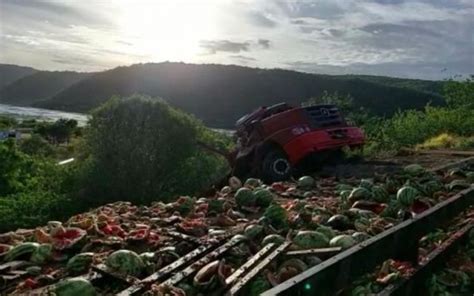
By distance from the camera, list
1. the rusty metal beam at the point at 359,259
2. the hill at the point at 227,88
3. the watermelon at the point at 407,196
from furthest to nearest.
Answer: the hill at the point at 227,88 → the watermelon at the point at 407,196 → the rusty metal beam at the point at 359,259

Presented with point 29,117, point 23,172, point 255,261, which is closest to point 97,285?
point 255,261

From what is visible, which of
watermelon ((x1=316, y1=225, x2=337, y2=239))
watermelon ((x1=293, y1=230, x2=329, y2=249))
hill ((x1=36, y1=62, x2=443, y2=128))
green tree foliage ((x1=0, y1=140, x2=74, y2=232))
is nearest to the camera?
watermelon ((x1=293, y1=230, x2=329, y2=249))

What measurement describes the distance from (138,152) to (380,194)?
29.8 feet

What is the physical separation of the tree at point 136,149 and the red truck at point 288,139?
248 centimetres

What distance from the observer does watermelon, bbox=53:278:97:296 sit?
15.7 feet

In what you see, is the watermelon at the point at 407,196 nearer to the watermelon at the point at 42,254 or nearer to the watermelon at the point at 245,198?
the watermelon at the point at 245,198

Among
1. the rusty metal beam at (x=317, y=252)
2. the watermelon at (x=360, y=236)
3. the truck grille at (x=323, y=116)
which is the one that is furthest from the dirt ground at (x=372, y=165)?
the rusty metal beam at (x=317, y=252)

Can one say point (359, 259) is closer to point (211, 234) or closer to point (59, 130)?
point (211, 234)

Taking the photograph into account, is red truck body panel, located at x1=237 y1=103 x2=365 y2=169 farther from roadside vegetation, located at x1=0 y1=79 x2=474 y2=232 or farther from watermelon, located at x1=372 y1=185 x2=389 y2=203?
watermelon, located at x1=372 y1=185 x2=389 y2=203

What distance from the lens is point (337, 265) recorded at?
12.6 feet

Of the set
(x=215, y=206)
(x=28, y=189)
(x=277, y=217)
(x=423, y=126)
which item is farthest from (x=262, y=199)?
(x=423, y=126)

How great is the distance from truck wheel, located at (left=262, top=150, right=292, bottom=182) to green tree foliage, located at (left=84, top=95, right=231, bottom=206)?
318 centimetres

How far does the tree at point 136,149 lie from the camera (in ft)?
A: 54.7

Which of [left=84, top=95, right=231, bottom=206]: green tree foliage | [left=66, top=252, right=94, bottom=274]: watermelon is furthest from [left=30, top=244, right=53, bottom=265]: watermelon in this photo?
[left=84, top=95, right=231, bottom=206]: green tree foliage
